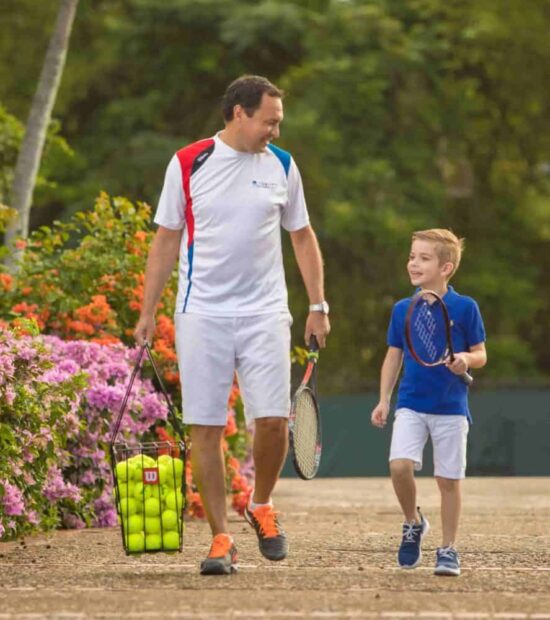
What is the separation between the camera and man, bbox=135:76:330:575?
8062 mm

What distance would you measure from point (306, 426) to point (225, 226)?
3.44 feet

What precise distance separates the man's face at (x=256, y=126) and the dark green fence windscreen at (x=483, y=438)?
53.8ft

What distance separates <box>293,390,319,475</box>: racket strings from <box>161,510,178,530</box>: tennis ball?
0.63 metres

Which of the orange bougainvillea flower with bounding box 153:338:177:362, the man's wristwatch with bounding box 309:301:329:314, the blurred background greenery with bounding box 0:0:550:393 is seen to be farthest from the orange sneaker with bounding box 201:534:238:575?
the blurred background greenery with bounding box 0:0:550:393

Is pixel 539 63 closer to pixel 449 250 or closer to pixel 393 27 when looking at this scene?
pixel 393 27

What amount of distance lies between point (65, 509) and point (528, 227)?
23.7 metres

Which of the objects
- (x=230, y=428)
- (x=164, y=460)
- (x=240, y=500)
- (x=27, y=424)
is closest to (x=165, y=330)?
(x=230, y=428)

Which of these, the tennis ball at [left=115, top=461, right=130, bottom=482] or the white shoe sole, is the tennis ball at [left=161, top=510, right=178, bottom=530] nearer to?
the tennis ball at [left=115, top=461, right=130, bottom=482]

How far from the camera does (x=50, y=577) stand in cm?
811

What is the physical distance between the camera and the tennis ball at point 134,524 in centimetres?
832

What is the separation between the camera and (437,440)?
820 centimetres

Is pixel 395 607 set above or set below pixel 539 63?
below

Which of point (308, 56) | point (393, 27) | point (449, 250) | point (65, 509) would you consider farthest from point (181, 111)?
point (449, 250)

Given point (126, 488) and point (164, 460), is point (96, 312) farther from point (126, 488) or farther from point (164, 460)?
point (126, 488)
